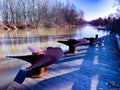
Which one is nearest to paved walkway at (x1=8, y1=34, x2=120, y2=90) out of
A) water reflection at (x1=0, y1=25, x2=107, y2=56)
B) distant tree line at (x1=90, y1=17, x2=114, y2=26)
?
water reflection at (x1=0, y1=25, x2=107, y2=56)

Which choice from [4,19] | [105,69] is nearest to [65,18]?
[4,19]

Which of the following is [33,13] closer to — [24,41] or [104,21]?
[104,21]

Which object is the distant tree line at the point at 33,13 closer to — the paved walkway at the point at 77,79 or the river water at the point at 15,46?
the river water at the point at 15,46

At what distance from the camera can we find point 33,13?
38500 millimetres

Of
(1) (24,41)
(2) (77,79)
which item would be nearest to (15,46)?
(1) (24,41)

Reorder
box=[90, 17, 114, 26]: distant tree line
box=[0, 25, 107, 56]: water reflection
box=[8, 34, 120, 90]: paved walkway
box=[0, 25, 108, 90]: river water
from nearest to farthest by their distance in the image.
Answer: box=[8, 34, 120, 90]: paved walkway, box=[0, 25, 108, 90]: river water, box=[0, 25, 107, 56]: water reflection, box=[90, 17, 114, 26]: distant tree line

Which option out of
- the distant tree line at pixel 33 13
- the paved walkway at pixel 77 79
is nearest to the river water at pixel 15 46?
the paved walkway at pixel 77 79

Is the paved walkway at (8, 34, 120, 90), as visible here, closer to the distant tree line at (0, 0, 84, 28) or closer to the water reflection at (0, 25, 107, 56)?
the water reflection at (0, 25, 107, 56)

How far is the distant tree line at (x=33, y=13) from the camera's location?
3450 cm

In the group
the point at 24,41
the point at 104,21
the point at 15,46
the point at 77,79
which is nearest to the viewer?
the point at 77,79

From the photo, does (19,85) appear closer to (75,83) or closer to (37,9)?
(75,83)

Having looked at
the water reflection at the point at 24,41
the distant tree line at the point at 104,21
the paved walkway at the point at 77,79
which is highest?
the distant tree line at the point at 104,21

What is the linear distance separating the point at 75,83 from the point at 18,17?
34370 mm

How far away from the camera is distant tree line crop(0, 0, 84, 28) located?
113 ft
